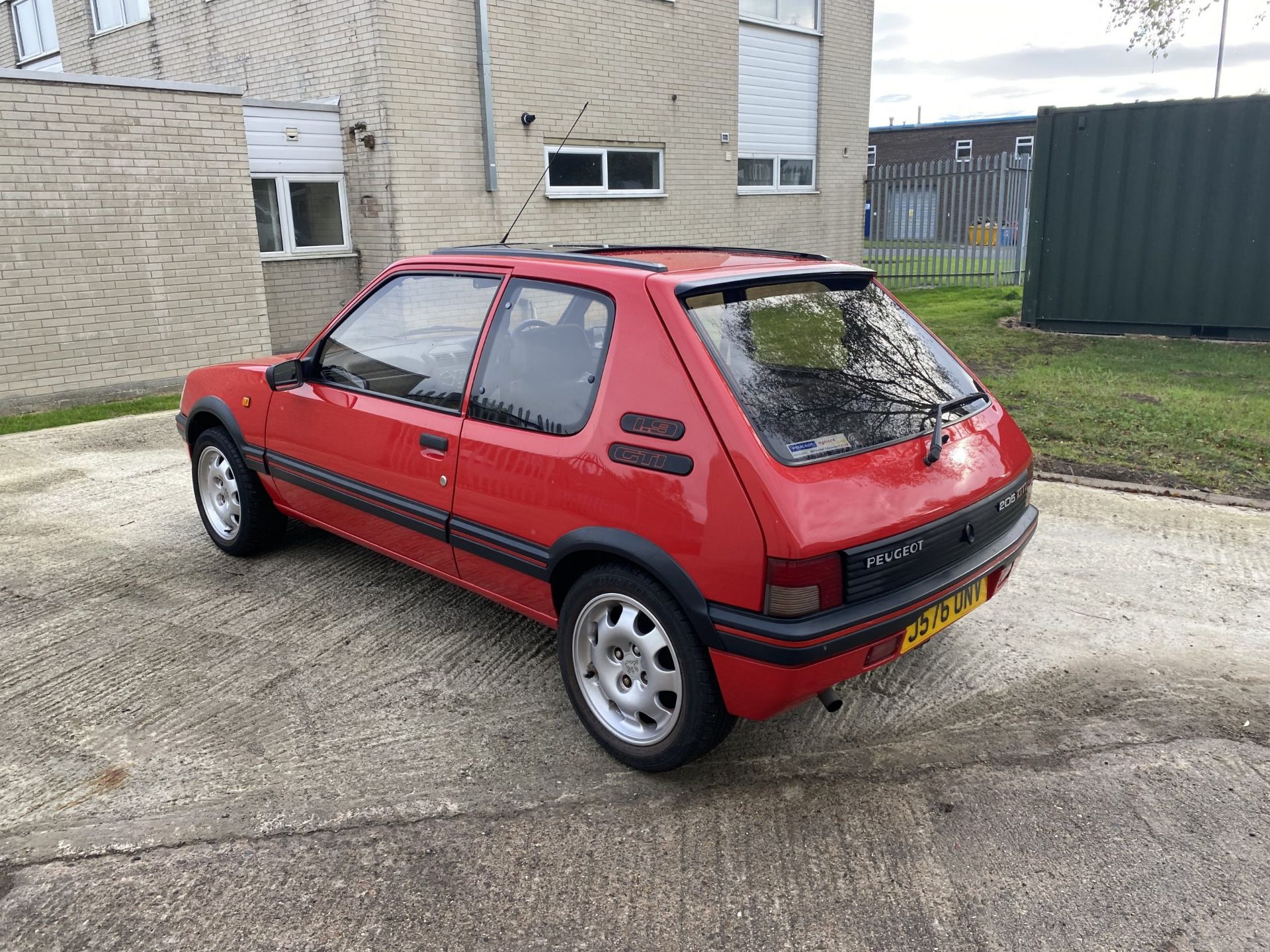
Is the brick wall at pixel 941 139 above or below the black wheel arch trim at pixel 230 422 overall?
above

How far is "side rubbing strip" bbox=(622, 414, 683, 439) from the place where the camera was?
2.83m

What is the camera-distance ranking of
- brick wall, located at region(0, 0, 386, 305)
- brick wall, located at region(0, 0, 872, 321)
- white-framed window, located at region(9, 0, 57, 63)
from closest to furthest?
brick wall, located at region(0, 0, 386, 305), brick wall, located at region(0, 0, 872, 321), white-framed window, located at region(9, 0, 57, 63)

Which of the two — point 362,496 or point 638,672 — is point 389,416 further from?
point 638,672

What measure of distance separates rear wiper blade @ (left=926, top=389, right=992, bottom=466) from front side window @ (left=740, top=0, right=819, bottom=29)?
13467mm

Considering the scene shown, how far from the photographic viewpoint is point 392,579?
15.6 ft

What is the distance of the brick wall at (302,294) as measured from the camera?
1123 cm

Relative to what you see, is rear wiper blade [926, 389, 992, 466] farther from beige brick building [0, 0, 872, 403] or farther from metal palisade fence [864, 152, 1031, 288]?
metal palisade fence [864, 152, 1031, 288]

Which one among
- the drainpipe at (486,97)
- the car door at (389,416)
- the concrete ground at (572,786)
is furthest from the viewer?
the drainpipe at (486,97)

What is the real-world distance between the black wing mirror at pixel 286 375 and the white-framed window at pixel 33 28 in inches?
617

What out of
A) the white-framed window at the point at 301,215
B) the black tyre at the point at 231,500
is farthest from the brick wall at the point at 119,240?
the black tyre at the point at 231,500

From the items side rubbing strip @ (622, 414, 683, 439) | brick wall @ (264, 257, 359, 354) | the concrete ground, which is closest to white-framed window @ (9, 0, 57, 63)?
brick wall @ (264, 257, 359, 354)

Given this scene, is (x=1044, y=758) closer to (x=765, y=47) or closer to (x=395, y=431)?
(x=395, y=431)

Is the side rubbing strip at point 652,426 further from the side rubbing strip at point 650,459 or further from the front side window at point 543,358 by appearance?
the front side window at point 543,358

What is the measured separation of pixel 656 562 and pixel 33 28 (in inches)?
756
